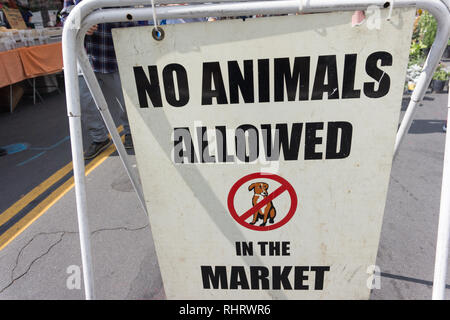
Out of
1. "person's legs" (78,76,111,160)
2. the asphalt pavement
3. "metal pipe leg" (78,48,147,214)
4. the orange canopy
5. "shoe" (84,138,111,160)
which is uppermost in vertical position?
the orange canopy

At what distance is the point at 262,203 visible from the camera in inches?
56.7

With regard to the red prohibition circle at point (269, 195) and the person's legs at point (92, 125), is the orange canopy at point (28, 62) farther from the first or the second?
the red prohibition circle at point (269, 195)

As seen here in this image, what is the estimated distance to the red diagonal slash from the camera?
1.40 metres

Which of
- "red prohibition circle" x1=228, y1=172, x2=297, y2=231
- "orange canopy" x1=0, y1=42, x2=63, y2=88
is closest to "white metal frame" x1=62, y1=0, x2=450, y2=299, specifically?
"red prohibition circle" x1=228, y1=172, x2=297, y2=231

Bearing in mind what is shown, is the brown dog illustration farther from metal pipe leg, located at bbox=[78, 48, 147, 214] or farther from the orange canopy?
the orange canopy

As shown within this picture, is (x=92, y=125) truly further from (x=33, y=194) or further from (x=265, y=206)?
(x=265, y=206)

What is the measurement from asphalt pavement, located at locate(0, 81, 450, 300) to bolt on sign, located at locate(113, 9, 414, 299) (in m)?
0.81

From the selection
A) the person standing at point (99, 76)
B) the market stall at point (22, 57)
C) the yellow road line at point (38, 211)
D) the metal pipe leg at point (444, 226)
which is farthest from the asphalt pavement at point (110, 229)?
the market stall at point (22, 57)

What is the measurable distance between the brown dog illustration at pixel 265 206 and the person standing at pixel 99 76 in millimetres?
2295

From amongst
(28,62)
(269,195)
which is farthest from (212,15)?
(28,62)

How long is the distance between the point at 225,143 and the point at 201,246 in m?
0.55

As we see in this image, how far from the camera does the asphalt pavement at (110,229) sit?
7.16 ft

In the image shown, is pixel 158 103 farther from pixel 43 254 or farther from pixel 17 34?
pixel 17 34

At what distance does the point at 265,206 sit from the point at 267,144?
303 mm
